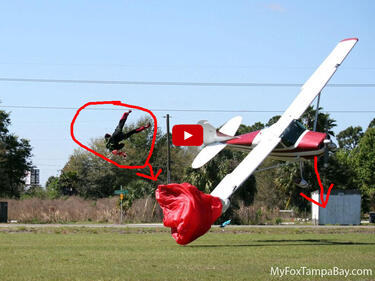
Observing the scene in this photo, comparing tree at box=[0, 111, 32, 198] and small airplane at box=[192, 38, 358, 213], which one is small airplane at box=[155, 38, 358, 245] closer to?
small airplane at box=[192, 38, 358, 213]

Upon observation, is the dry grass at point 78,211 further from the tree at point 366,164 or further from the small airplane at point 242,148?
the tree at point 366,164

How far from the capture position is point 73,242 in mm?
30766

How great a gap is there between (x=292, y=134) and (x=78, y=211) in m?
30.2

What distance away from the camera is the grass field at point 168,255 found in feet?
63.6

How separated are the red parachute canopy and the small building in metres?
33.3

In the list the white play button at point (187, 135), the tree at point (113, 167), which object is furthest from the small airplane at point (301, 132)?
the tree at point (113, 167)

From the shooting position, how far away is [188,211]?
20531 mm

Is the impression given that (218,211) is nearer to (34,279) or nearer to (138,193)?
(34,279)

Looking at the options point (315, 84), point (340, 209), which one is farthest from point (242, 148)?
point (340, 209)

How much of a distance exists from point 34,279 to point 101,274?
1.99 m

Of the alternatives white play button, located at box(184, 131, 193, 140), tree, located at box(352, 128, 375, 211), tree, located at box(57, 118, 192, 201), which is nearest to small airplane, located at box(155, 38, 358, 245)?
white play button, located at box(184, 131, 193, 140)

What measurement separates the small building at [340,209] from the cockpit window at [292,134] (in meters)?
25.3

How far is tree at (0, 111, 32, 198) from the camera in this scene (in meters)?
70.8

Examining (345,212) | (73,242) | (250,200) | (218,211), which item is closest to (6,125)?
(250,200)
